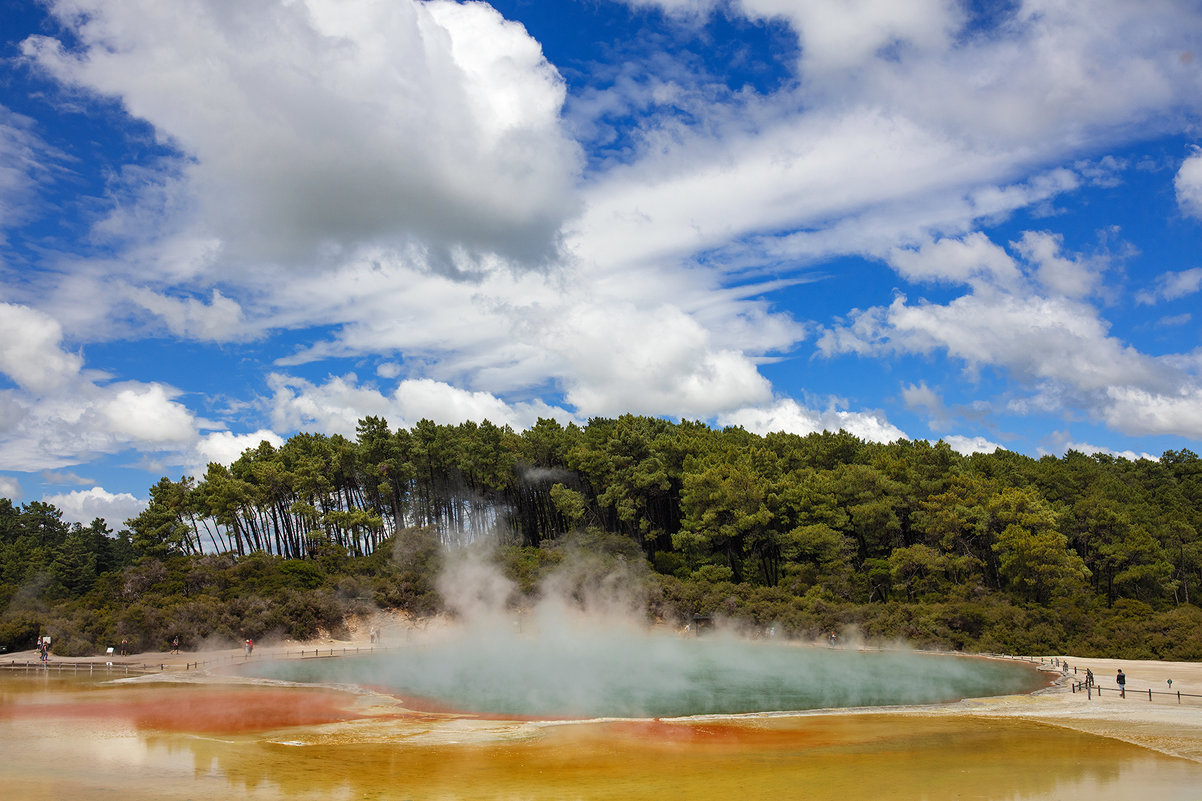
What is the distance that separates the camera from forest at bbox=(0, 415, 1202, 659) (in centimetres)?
4250

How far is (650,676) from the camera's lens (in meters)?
33.2

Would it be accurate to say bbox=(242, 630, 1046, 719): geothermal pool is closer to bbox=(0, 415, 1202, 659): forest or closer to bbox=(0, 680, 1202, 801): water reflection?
bbox=(0, 680, 1202, 801): water reflection

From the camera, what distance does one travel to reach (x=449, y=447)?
64.4 metres

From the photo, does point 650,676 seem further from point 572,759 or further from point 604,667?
point 572,759

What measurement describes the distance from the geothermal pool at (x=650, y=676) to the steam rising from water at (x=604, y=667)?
7 centimetres

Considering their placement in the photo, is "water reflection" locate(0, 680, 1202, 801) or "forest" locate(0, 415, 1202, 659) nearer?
"water reflection" locate(0, 680, 1202, 801)

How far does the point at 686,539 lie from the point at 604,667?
1792cm

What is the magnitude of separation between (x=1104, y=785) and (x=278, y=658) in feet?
124

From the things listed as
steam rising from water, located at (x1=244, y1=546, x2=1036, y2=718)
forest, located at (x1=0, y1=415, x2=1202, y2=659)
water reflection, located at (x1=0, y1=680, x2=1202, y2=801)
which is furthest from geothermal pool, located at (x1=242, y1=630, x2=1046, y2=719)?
forest, located at (x1=0, y1=415, x2=1202, y2=659)

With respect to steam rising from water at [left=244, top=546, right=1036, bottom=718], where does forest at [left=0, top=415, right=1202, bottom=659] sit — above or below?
above

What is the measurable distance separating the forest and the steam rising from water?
229 centimetres

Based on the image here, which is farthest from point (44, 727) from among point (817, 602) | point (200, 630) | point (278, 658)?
point (817, 602)

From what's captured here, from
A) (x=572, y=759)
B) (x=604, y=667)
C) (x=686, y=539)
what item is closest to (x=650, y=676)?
(x=604, y=667)

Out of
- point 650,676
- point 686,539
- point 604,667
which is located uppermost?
point 686,539
